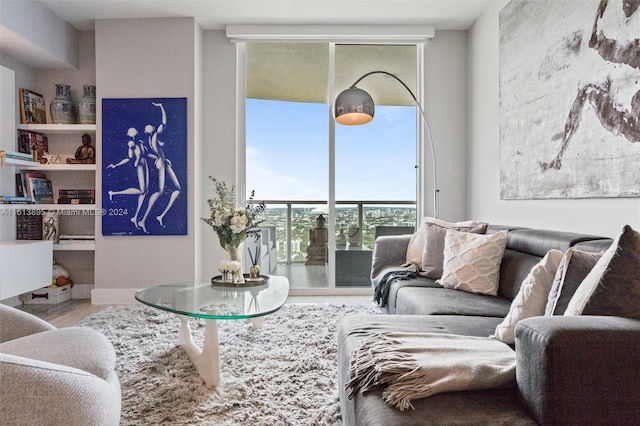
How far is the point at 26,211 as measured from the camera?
13.2 ft

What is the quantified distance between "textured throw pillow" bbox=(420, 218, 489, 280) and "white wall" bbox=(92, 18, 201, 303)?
2.35 metres

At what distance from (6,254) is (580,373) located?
366 centimetres

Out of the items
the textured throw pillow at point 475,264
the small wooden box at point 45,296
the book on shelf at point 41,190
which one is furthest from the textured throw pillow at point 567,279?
the book on shelf at point 41,190

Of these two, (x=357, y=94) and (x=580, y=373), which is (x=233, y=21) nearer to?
(x=357, y=94)

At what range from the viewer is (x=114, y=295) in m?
4.05

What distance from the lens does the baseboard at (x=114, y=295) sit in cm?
405

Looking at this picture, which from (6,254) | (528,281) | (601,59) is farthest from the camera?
(6,254)

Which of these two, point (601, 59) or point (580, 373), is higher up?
point (601, 59)

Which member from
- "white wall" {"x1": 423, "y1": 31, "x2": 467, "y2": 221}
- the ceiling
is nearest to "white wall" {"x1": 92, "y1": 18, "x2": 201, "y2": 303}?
the ceiling

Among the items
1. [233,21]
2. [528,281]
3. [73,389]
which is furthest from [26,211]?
[528,281]

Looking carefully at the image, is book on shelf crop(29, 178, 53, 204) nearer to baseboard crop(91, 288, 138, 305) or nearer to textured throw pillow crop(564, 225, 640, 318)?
baseboard crop(91, 288, 138, 305)

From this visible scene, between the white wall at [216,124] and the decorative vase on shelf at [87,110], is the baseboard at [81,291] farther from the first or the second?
the decorative vase on shelf at [87,110]

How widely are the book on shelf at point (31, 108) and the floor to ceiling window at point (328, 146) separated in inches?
83.7

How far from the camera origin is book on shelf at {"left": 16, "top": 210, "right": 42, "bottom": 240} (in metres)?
4.01
